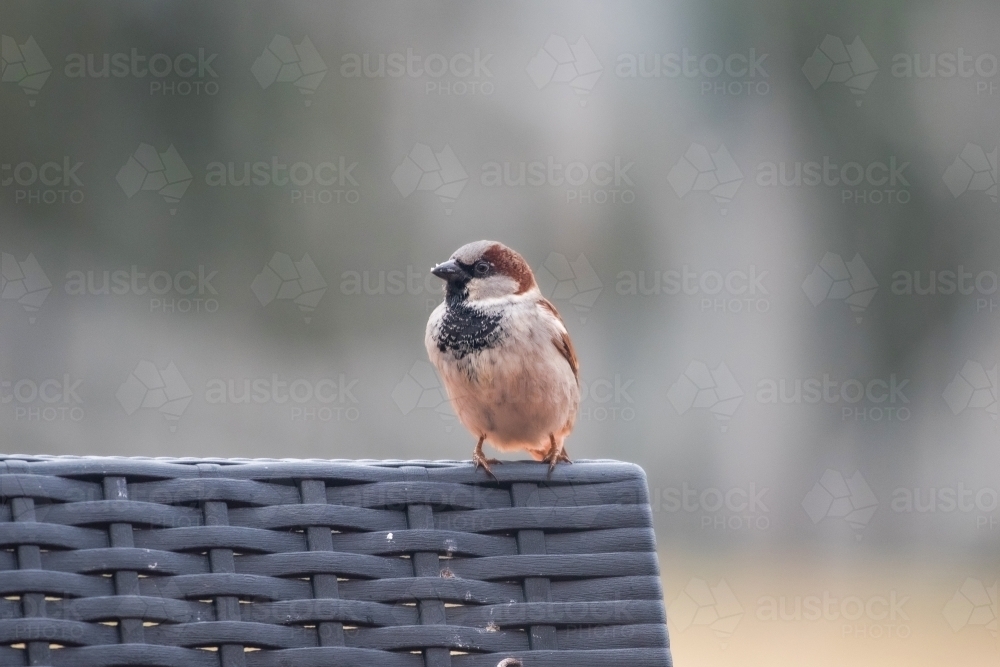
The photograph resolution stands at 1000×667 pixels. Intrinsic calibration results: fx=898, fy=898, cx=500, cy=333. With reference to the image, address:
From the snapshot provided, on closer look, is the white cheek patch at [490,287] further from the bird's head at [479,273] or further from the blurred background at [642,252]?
the blurred background at [642,252]

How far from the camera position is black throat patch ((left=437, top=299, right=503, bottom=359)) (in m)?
1.62

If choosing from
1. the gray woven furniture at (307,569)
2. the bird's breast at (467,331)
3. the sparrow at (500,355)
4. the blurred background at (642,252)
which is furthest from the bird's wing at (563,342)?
the blurred background at (642,252)

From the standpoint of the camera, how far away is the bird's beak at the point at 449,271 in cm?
169

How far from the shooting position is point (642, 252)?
293 centimetres

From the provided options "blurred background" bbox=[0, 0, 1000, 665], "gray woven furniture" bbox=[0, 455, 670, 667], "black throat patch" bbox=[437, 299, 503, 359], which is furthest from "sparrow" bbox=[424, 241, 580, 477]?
"blurred background" bbox=[0, 0, 1000, 665]

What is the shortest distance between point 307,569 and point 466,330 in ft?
2.88

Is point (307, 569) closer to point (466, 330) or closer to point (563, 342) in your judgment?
point (466, 330)

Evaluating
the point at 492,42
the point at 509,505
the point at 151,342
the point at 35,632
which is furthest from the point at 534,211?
the point at 35,632

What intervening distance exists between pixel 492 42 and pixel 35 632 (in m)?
2.49

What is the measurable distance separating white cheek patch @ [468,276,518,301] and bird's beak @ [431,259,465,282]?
30mm

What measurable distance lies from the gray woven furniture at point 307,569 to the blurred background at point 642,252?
2.04 meters

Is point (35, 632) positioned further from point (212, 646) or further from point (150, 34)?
point (150, 34)

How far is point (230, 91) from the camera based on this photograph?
2.80 metres

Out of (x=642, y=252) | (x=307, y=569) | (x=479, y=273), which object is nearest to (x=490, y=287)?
(x=479, y=273)
